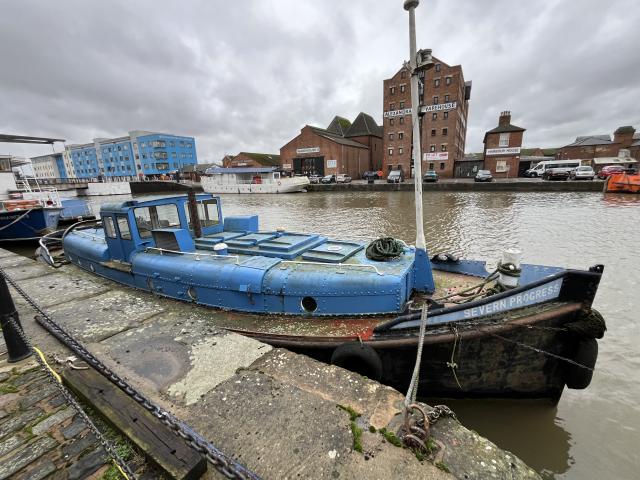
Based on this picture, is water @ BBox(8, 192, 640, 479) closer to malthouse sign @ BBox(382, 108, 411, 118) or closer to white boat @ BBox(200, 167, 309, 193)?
white boat @ BBox(200, 167, 309, 193)

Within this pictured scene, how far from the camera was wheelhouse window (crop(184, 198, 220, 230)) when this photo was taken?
830 cm

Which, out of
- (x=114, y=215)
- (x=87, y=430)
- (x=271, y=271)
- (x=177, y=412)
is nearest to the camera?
(x=87, y=430)

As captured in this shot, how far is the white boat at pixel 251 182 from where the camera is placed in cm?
4491

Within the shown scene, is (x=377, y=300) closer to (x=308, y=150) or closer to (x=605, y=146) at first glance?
(x=308, y=150)

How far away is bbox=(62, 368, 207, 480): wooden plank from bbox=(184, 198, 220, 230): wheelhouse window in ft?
17.6

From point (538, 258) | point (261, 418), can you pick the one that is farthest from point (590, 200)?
point (261, 418)

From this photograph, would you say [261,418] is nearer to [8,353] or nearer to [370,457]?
[370,457]

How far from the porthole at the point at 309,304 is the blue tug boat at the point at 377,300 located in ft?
0.07

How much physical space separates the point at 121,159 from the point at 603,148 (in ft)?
406

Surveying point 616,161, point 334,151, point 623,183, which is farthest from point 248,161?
point 616,161

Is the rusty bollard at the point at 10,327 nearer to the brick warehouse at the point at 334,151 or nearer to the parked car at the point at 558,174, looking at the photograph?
the parked car at the point at 558,174

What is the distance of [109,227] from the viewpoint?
7578 millimetres

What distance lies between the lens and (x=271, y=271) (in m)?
5.85

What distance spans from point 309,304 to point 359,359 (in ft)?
4.89
